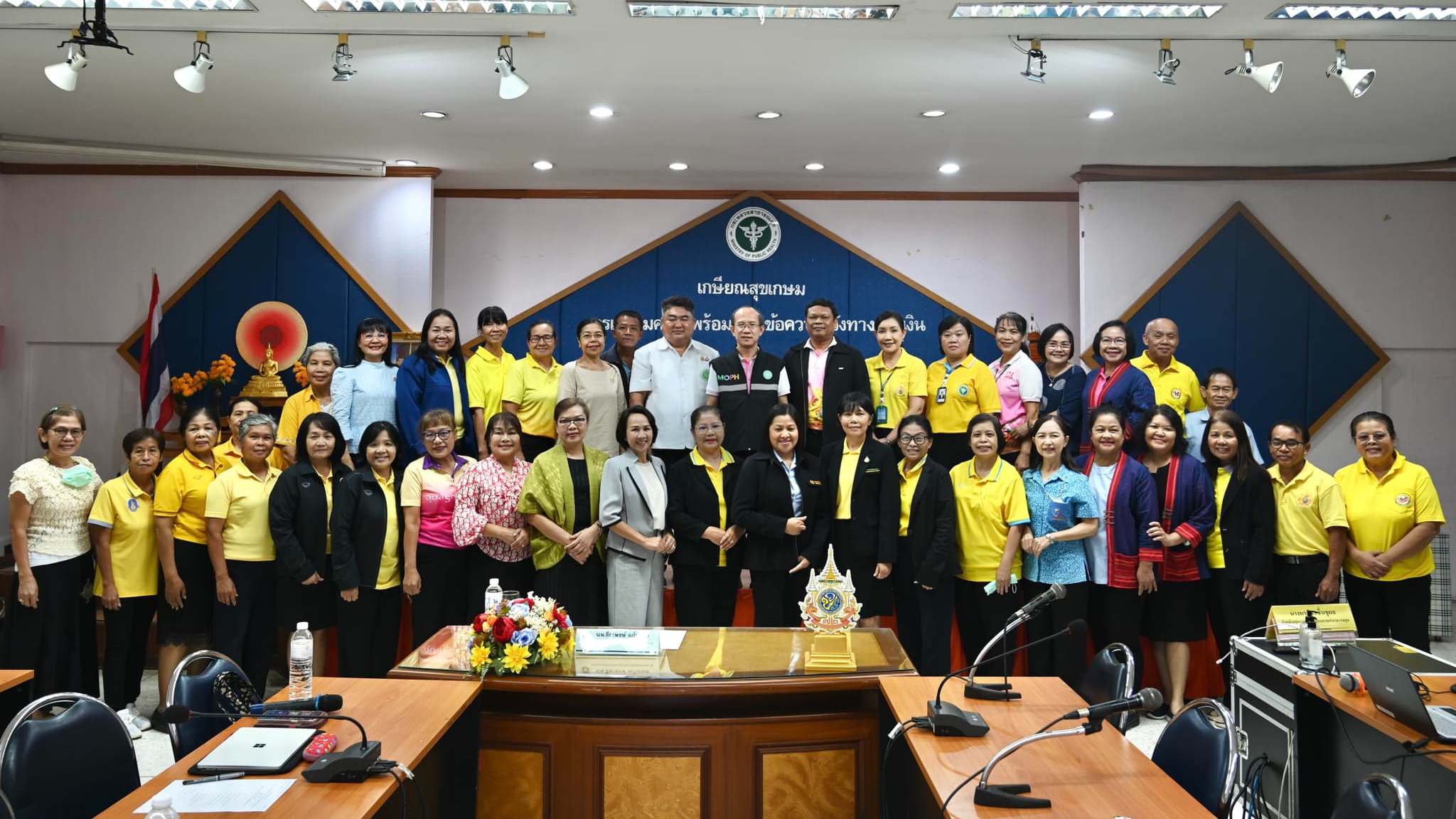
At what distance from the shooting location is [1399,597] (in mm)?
5039

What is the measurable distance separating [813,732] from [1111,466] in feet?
8.05

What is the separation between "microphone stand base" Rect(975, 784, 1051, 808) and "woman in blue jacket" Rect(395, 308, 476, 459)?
12.8 ft

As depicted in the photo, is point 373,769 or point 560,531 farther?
point 560,531

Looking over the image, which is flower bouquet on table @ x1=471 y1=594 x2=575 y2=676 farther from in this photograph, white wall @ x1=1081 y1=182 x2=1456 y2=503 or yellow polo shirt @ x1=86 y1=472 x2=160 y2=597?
white wall @ x1=1081 y1=182 x2=1456 y2=503

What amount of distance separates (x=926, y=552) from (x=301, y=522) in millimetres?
2927

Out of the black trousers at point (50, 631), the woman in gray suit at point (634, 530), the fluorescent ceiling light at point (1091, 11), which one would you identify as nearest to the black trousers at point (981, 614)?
the woman in gray suit at point (634, 530)

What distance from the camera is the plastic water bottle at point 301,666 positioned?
10.5 ft

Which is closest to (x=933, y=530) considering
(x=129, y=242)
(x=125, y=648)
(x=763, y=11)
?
(x=763, y=11)

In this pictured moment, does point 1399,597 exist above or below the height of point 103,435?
below

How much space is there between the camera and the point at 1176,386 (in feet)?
19.6

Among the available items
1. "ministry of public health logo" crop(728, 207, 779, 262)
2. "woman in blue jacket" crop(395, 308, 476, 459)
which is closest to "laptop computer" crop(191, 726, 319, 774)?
"woman in blue jacket" crop(395, 308, 476, 459)

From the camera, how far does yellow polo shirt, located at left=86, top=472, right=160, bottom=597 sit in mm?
4988

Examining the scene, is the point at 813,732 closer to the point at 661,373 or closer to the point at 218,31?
the point at 661,373

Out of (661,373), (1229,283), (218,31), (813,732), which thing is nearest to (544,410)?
(661,373)
